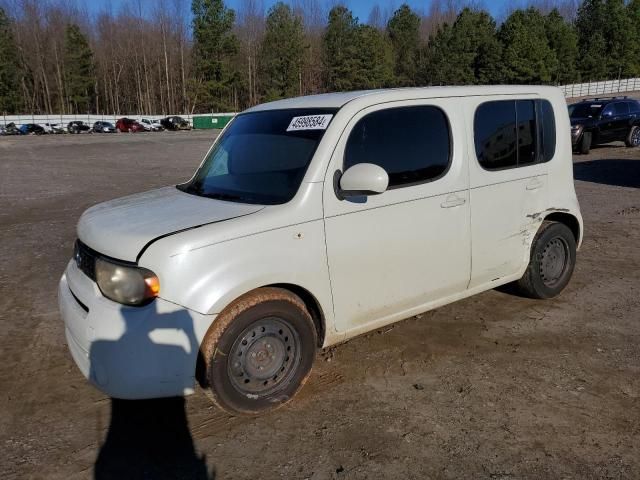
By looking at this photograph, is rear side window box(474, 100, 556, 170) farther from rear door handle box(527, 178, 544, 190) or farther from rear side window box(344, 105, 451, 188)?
rear side window box(344, 105, 451, 188)

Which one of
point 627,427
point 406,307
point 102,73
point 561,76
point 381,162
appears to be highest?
point 102,73

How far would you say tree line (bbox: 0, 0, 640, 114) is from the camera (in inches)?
3036

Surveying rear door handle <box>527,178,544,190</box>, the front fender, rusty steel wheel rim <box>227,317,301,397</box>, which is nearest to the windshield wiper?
the front fender

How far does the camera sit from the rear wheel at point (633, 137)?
1917 centimetres

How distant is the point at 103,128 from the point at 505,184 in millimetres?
60230

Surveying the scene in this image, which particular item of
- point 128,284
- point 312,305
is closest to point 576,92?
point 312,305

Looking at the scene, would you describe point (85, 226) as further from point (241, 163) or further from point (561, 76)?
point (561, 76)

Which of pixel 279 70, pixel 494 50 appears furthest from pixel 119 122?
pixel 494 50

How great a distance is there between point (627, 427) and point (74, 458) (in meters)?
3.15

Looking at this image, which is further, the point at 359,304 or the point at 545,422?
the point at 359,304

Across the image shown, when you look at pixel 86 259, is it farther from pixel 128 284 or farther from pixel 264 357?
pixel 264 357

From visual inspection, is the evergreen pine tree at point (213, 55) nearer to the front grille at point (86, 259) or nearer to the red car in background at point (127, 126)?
the red car in background at point (127, 126)

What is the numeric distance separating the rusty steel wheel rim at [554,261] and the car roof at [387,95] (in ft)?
4.71

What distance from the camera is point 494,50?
75.1m
